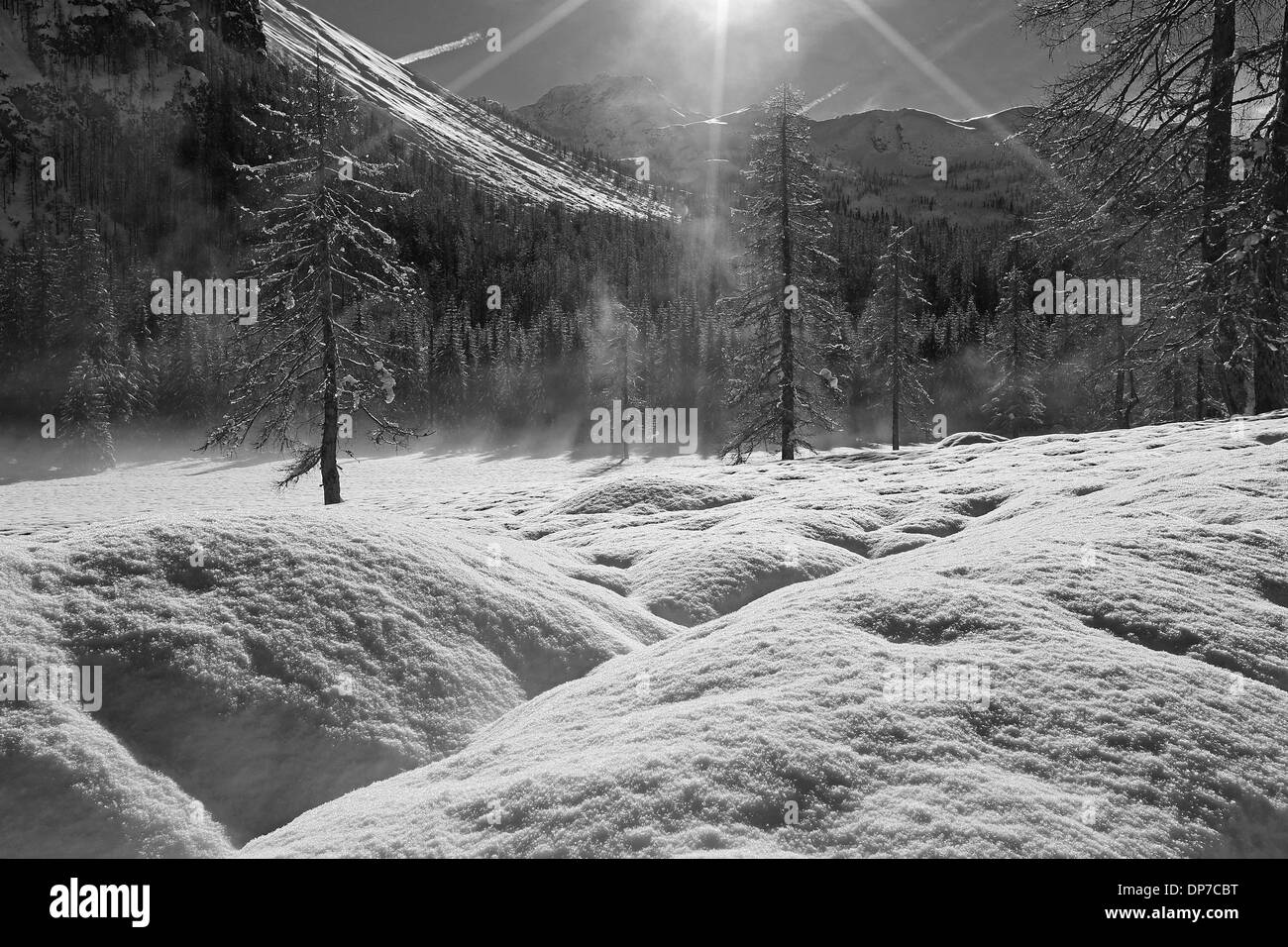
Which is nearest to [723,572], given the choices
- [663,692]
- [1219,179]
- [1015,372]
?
[663,692]

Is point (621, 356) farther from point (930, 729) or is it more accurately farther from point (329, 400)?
point (930, 729)

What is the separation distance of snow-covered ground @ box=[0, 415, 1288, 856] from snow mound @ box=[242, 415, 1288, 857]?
0.02 meters

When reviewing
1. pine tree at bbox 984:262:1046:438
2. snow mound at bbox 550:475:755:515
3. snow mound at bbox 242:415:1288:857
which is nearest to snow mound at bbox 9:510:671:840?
snow mound at bbox 242:415:1288:857

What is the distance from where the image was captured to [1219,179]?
47.1 feet

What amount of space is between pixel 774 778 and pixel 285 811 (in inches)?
118

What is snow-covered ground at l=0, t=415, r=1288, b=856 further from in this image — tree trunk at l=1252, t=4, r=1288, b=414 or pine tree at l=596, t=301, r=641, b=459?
pine tree at l=596, t=301, r=641, b=459

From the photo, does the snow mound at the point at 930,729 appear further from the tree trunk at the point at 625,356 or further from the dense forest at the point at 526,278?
the tree trunk at the point at 625,356

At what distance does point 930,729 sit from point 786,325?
998 inches

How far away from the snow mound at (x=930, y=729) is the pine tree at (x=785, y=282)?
21.5 meters

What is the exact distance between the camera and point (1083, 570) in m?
4.99

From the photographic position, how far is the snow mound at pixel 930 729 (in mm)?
2482

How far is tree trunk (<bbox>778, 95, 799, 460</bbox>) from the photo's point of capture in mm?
26766
